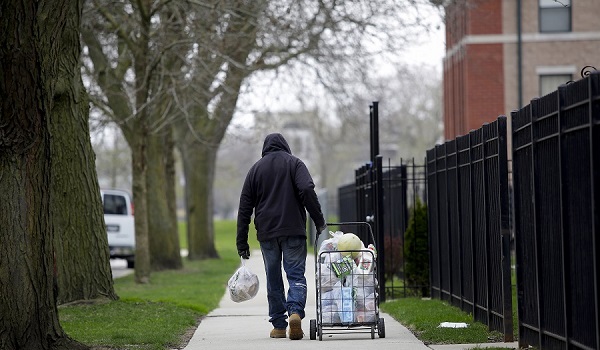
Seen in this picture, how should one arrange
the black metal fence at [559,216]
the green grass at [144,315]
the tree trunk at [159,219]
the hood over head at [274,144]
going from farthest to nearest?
1. the tree trunk at [159,219]
2. the hood over head at [274,144]
3. the green grass at [144,315]
4. the black metal fence at [559,216]

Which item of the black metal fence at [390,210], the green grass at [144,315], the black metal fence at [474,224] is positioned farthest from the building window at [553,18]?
the black metal fence at [474,224]

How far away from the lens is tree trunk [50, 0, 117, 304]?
15031 millimetres

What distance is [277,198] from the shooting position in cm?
1114

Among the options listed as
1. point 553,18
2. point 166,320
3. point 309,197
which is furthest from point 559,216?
point 553,18

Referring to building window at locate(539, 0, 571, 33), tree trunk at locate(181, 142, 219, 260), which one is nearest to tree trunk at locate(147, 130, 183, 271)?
tree trunk at locate(181, 142, 219, 260)

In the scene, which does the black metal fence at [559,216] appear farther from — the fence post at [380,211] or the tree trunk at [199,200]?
the tree trunk at [199,200]

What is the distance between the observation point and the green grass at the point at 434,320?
1043 cm

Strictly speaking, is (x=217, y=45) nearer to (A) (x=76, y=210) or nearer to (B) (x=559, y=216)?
(A) (x=76, y=210)

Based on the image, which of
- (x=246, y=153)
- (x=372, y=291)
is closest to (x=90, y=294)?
(x=372, y=291)

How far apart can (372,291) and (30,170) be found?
3.34m

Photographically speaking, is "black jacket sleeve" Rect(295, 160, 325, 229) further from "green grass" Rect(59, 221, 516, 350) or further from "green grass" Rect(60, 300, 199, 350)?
"green grass" Rect(60, 300, 199, 350)

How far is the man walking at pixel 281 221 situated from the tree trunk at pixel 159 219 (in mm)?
15127

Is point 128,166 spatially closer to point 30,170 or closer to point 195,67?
point 195,67

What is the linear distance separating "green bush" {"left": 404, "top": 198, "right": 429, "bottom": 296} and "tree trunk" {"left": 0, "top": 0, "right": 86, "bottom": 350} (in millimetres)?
7585
